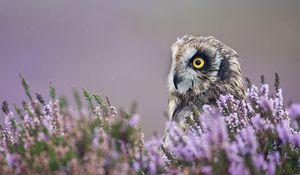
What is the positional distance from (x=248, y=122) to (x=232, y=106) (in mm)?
157

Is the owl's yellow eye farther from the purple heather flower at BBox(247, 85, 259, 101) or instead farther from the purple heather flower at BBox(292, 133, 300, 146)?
the purple heather flower at BBox(292, 133, 300, 146)

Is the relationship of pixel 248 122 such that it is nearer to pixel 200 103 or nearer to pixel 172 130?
pixel 172 130

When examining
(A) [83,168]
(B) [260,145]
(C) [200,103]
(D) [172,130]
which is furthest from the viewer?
(C) [200,103]

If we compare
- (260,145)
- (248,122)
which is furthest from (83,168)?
(248,122)

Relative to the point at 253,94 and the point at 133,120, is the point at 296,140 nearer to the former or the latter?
the point at 253,94

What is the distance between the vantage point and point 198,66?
4.34 meters

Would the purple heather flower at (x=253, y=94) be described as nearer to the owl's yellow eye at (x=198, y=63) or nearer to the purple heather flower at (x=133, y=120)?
the purple heather flower at (x=133, y=120)

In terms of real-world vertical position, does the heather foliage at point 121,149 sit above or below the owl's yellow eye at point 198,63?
below

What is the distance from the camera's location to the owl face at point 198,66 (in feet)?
14.0

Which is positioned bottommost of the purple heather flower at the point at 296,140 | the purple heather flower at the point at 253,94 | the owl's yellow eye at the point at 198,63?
the purple heather flower at the point at 296,140

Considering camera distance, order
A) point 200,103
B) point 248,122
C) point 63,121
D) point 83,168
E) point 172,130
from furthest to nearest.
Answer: point 200,103 < point 248,122 < point 172,130 < point 63,121 < point 83,168

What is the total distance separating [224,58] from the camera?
4406 millimetres

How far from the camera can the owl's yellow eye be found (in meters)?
4.32

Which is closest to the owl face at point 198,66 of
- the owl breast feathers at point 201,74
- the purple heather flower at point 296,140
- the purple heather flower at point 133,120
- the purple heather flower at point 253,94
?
the owl breast feathers at point 201,74
